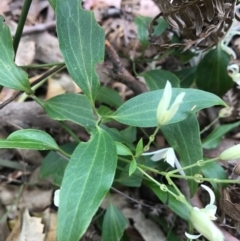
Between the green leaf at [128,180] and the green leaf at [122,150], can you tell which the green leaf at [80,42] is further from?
the green leaf at [128,180]

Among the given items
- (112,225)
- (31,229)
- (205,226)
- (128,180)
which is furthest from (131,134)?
(205,226)

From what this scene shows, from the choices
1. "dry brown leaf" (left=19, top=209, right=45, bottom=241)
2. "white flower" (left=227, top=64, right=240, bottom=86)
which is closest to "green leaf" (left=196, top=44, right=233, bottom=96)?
"white flower" (left=227, top=64, right=240, bottom=86)

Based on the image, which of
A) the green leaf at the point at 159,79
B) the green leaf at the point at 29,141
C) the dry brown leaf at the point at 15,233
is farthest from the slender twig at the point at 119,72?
the dry brown leaf at the point at 15,233

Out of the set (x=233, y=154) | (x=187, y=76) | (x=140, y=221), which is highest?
(x=233, y=154)

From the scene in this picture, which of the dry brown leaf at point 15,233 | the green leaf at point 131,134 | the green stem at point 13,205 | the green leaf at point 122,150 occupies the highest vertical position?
the green leaf at point 122,150

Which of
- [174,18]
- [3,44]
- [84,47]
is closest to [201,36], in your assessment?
[174,18]

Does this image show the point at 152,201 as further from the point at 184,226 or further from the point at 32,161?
the point at 32,161

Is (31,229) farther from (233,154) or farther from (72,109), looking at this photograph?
(233,154)
